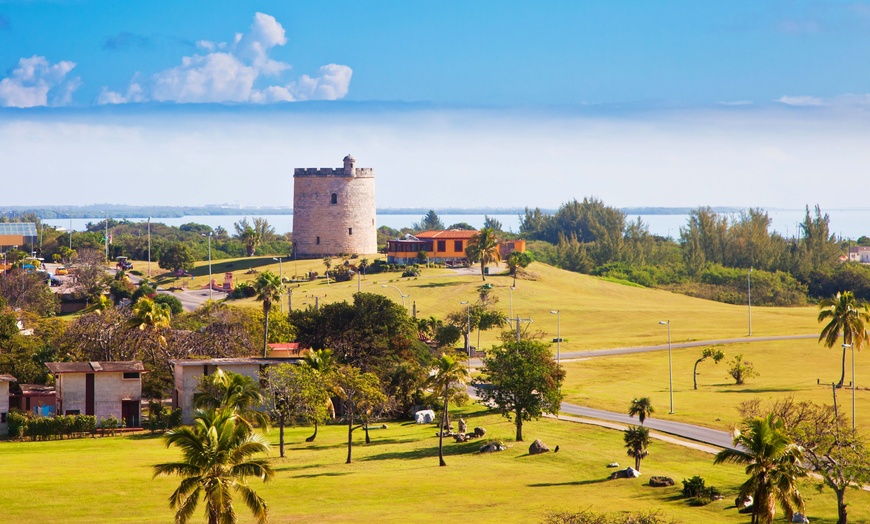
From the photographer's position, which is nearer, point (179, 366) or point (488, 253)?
point (179, 366)

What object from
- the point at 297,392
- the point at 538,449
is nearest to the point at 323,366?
the point at 297,392

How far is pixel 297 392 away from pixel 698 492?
26.6 metres

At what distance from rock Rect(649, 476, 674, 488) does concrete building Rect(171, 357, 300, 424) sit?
98.3 ft

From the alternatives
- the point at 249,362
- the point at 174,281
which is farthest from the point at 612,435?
the point at 174,281

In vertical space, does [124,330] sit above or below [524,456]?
above

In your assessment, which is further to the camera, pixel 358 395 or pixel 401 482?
pixel 358 395

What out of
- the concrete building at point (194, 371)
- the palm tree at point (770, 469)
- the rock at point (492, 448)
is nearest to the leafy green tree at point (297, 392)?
the concrete building at point (194, 371)

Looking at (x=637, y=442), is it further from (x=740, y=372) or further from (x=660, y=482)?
(x=740, y=372)

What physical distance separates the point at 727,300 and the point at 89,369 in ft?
353

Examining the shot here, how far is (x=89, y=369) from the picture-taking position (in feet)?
233

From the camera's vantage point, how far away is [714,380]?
8756cm

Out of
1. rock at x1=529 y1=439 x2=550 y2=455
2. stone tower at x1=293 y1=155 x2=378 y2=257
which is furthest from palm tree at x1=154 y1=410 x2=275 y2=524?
stone tower at x1=293 y1=155 x2=378 y2=257

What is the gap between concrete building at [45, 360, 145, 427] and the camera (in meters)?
70.1

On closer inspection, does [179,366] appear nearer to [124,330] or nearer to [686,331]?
[124,330]
